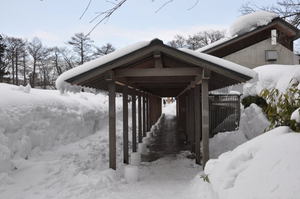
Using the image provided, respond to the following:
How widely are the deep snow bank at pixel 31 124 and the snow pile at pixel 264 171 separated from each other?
15.1 feet

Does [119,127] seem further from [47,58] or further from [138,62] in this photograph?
[47,58]

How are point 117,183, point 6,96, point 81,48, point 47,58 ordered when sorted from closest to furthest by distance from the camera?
1. point 117,183
2. point 6,96
3. point 81,48
4. point 47,58

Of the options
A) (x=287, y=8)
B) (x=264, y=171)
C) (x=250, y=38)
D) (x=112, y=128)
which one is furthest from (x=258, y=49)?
(x=264, y=171)

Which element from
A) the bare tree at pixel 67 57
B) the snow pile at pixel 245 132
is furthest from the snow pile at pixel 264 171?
the bare tree at pixel 67 57

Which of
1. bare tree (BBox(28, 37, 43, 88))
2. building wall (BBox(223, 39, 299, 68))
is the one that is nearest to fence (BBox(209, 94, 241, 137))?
building wall (BBox(223, 39, 299, 68))

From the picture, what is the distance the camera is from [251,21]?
53.9 feet

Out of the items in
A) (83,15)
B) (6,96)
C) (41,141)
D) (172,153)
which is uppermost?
(83,15)

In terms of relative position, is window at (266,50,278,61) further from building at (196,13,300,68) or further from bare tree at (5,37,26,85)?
bare tree at (5,37,26,85)

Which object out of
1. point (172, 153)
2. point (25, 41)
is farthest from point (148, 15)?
point (25, 41)

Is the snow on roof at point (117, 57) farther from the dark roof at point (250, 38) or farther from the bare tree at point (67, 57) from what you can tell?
the bare tree at point (67, 57)

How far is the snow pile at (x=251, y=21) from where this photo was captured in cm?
1595

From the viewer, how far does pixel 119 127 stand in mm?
14227

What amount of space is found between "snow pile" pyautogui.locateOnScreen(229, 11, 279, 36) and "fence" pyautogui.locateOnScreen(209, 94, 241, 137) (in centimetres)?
689

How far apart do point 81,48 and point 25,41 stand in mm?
8442
